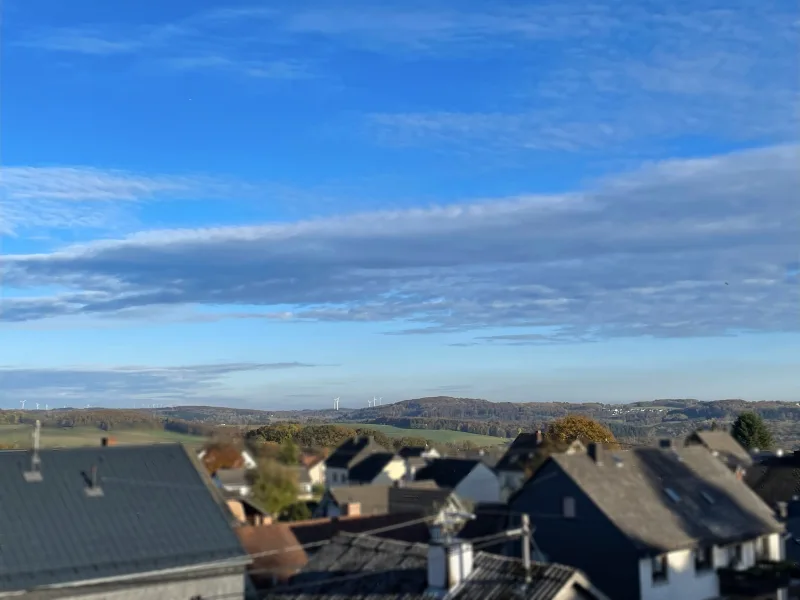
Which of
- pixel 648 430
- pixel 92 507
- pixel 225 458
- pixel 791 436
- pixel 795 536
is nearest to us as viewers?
pixel 92 507

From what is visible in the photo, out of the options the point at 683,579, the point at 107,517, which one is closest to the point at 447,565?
the point at 107,517

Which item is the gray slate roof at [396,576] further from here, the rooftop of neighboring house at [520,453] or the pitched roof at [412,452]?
the pitched roof at [412,452]

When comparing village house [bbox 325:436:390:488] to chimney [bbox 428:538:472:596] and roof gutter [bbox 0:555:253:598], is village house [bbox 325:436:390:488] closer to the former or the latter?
roof gutter [bbox 0:555:253:598]

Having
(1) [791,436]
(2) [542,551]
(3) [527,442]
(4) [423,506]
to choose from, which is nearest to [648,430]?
(1) [791,436]

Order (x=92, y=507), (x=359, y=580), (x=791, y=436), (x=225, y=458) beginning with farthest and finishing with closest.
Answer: (x=791, y=436), (x=225, y=458), (x=92, y=507), (x=359, y=580)

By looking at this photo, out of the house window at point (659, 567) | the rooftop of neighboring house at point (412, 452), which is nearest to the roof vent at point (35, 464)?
the house window at point (659, 567)

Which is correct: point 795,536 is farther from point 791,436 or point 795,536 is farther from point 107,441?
point 791,436

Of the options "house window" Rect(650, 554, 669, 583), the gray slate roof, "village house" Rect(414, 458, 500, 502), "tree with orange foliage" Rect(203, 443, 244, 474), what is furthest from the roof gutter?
"village house" Rect(414, 458, 500, 502)
